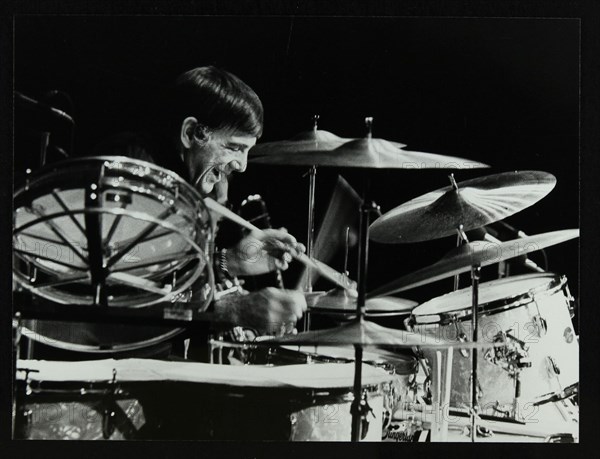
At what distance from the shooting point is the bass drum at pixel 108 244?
231 cm

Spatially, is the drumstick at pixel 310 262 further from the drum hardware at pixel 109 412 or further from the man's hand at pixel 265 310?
the drum hardware at pixel 109 412

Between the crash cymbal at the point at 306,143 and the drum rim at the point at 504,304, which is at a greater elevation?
the crash cymbal at the point at 306,143

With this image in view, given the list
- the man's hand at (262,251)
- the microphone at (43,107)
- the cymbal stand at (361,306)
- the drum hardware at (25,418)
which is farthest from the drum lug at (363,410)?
the microphone at (43,107)

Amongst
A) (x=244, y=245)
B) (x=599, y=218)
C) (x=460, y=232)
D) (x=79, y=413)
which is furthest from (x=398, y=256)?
(x=79, y=413)

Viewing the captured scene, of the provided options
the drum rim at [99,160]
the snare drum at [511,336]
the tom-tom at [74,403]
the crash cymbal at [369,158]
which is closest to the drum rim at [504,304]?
the snare drum at [511,336]

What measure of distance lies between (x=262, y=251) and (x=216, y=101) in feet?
1.50

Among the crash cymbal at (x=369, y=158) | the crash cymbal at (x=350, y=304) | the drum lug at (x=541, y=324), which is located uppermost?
the crash cymbal at (x=369, y=158)

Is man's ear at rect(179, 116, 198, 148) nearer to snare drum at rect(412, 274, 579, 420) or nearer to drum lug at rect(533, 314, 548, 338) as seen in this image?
snare drum at rect(412, 274, 579, 420)

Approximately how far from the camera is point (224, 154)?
8.19 ft

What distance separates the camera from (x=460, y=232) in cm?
243

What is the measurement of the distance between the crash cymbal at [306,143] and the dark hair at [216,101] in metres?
0.07

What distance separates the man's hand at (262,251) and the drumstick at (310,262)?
1 cm

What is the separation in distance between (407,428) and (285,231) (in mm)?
668

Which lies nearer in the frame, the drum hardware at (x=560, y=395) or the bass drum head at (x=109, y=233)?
the bass drum head at (x=109, y=233)
